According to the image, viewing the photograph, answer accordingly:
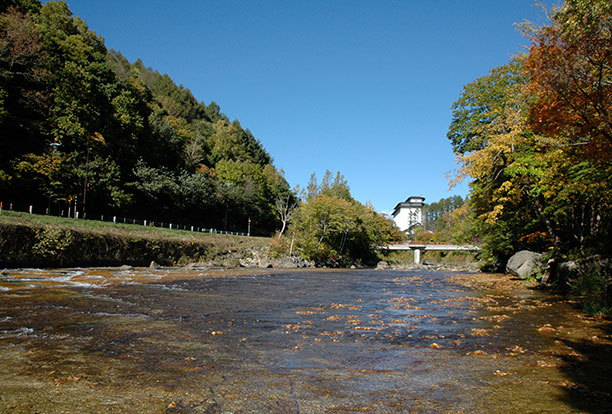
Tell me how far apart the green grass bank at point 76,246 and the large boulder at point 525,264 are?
27.7 m

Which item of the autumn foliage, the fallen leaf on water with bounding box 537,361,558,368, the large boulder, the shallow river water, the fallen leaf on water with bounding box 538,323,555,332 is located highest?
the autumn foliage

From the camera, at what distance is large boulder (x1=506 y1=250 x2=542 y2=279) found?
61.6ft

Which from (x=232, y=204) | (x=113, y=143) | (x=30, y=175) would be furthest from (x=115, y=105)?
(x=232, y=204)

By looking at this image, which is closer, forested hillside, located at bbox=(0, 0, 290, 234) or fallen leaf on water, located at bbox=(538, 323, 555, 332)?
fallen leaf on water, located at bbox=(538, 323, 555, 332)

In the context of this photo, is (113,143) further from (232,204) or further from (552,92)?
(552,92)

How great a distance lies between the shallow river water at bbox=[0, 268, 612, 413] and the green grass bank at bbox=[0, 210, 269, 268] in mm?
15409

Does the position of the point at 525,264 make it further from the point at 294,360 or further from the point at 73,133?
the point at 73,133

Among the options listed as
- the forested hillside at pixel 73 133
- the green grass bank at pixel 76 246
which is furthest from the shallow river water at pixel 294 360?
the forested hillside at pixel 73 133

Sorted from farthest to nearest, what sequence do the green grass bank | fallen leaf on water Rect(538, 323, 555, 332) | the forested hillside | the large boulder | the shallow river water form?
the forested hillside < the green grass bank < the large boulder < fallen leaf on water Rect(538, 323, 555, 332) < the shallow river water

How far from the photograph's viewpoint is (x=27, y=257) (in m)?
22.0

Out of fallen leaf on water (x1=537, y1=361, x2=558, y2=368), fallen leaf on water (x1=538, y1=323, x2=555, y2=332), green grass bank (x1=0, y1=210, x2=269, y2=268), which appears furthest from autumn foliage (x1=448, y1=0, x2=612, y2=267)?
green grass bank (x1=0, y1=210, x2=269, y2=268)

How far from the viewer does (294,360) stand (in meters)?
5.09

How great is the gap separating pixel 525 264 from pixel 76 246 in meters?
29.1

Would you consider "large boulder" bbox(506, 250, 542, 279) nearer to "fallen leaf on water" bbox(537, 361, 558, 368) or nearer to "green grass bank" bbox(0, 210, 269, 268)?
"fallen leaf on water" bbox(537, 361, 558, 368)
